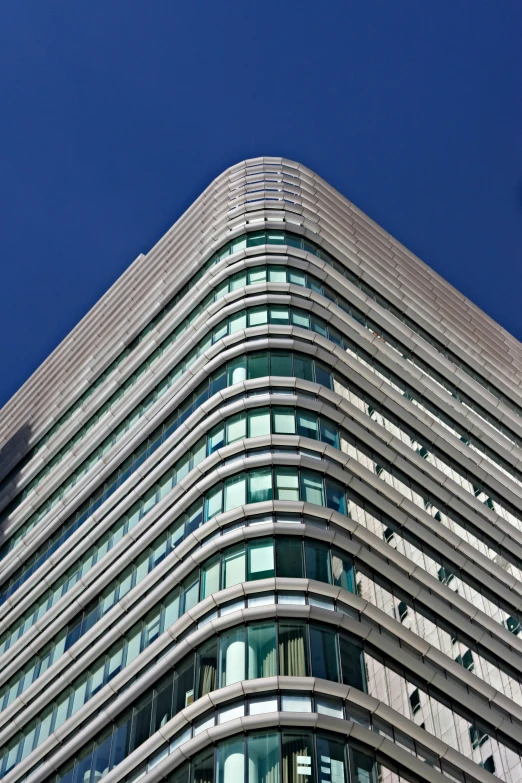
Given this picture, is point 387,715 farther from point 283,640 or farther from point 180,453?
point 180,453

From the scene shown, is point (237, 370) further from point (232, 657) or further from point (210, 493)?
point (232, 657)

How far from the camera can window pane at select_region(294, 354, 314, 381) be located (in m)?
47.0

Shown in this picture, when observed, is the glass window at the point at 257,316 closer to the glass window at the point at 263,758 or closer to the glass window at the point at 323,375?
the glass window at the point at 323,375

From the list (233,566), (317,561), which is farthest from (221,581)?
(317,561)

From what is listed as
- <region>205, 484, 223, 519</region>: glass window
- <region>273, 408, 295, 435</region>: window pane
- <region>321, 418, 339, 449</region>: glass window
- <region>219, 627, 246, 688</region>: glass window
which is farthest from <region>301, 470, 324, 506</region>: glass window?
<region>219, 627, 246, 688</region>: glass window

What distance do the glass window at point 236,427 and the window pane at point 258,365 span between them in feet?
8.62

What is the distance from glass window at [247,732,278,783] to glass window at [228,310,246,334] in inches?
906

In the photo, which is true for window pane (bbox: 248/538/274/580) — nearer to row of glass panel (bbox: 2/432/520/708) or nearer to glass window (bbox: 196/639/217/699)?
Answer: row of glass panel (bbox: 2/432/520/708)

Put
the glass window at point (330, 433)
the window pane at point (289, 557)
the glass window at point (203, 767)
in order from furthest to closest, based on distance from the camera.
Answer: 1. the glass window at point (330, 433)
2. the window pane at point (289, 557)
3. the glass window at point (203, 767)

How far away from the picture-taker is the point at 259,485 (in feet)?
134

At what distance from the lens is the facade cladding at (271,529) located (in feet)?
114

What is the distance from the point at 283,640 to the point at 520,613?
678 inches

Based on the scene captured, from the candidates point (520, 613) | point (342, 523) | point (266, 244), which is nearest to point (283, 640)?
point (342, 523)

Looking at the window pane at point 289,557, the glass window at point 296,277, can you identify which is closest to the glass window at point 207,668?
the window pane at point 289,557
